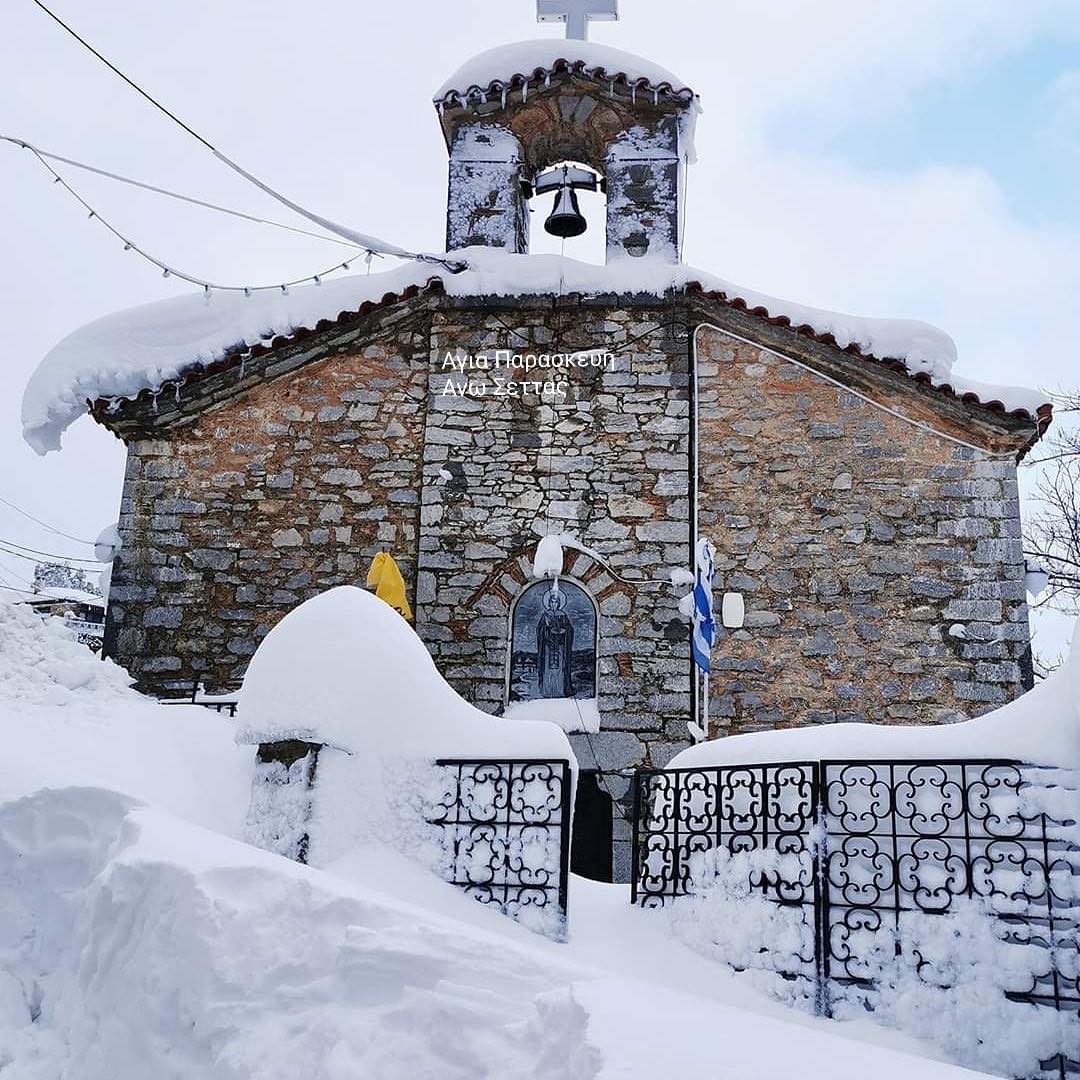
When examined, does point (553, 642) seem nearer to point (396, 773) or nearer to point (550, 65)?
point (396, 773)

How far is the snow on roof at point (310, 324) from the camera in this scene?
8.87 m

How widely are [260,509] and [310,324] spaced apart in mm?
1732

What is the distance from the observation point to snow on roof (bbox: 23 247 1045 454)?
887 centimetres

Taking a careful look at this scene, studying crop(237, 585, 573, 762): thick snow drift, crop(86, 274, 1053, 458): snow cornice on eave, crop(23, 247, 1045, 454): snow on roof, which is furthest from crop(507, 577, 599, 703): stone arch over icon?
crop(237, 585, 573, 762): thick snow drift

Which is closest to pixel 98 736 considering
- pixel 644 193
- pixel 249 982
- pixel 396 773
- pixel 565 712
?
pixel 396 773

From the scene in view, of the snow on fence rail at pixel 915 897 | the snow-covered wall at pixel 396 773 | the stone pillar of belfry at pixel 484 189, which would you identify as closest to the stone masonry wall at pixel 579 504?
the stone pillar of belfry at pixel 484 189

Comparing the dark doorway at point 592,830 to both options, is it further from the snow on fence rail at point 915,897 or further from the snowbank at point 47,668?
the snowbank at point 47,668

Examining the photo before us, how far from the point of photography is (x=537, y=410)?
9164 mm

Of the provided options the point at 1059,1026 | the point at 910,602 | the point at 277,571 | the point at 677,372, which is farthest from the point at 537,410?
the point at 1059,1026

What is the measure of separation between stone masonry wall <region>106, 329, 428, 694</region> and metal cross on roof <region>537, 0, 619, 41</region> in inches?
144

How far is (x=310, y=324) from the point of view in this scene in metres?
9.46

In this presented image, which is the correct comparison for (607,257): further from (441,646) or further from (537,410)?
(441,646)

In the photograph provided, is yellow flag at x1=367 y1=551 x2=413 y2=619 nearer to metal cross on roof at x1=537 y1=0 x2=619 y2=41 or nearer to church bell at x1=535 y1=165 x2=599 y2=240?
church bell at x1=535 y1=165 x2=599 y2=240

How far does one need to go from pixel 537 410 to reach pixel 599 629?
2.00 m
